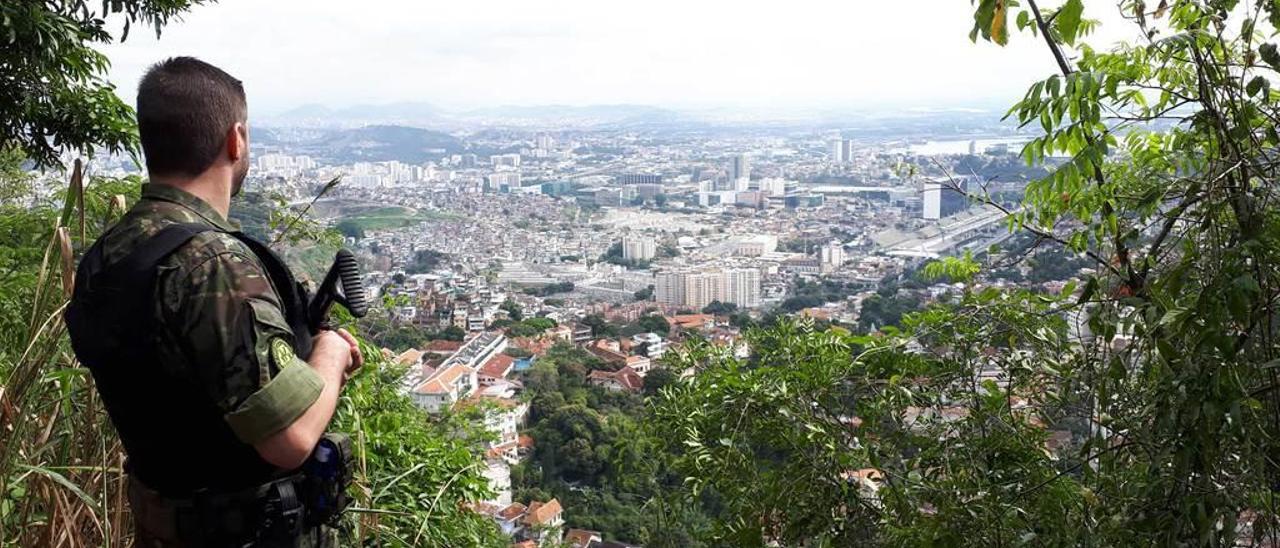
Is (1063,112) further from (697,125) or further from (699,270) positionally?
(697,125)

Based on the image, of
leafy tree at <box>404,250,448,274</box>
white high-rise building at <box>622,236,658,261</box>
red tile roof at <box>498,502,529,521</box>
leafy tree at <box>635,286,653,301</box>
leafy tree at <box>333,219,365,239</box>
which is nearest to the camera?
red tile roof at <box>498,502,529,521</box>

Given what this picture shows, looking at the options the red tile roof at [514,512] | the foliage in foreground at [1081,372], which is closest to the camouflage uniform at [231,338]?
the foliage in foreground at [1081,372]

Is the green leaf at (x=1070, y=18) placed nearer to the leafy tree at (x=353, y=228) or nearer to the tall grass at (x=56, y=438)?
the tall grass at (x=56, y=438)

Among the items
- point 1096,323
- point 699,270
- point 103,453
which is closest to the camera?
point 1096,323

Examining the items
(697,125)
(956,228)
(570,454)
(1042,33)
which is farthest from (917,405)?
Result: (697,125)

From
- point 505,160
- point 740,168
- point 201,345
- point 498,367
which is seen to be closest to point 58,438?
point 201,345

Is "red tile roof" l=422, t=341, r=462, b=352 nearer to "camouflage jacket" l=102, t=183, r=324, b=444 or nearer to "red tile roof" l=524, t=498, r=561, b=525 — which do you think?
"red tile roof" l=524, t=498, r=561, b=525

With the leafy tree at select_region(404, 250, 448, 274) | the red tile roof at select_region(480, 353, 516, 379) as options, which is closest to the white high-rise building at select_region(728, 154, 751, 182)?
the leafy tree at select_region(404, 250, 448, 274)

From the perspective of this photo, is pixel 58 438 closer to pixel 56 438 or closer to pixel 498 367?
pixel 56 438
